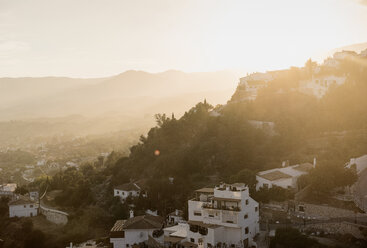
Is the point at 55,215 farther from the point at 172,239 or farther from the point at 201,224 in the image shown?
the point at 201,224

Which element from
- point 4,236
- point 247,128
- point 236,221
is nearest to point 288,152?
point 247,128

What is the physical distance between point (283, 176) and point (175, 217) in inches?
331

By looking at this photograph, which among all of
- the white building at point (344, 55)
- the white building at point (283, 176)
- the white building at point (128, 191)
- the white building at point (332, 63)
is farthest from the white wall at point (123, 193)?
the white building at point (344, 55)

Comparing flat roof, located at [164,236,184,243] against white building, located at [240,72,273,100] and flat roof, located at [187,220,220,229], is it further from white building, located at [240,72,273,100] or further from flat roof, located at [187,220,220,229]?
white building, located at [240,72,273,100]

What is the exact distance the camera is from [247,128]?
132 ft

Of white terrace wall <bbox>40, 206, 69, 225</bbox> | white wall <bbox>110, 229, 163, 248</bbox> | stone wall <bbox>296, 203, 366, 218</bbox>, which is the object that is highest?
stone wall <bbox>296, 203, 366, 218</bbox>

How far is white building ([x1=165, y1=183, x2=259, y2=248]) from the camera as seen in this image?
2542cm

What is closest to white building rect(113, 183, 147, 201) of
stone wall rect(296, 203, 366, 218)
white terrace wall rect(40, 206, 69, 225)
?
white terrace wall rect(40, 206, 69, 225)

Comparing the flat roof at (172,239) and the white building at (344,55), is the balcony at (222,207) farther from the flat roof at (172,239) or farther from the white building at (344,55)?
the white building at (344,55)

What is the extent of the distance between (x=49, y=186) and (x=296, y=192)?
29599mm

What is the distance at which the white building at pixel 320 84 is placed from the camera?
42969 millimetres

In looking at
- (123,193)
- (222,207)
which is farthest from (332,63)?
(222,207)

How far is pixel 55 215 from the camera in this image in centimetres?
3956

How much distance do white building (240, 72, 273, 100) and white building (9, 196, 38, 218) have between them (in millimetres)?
24757
